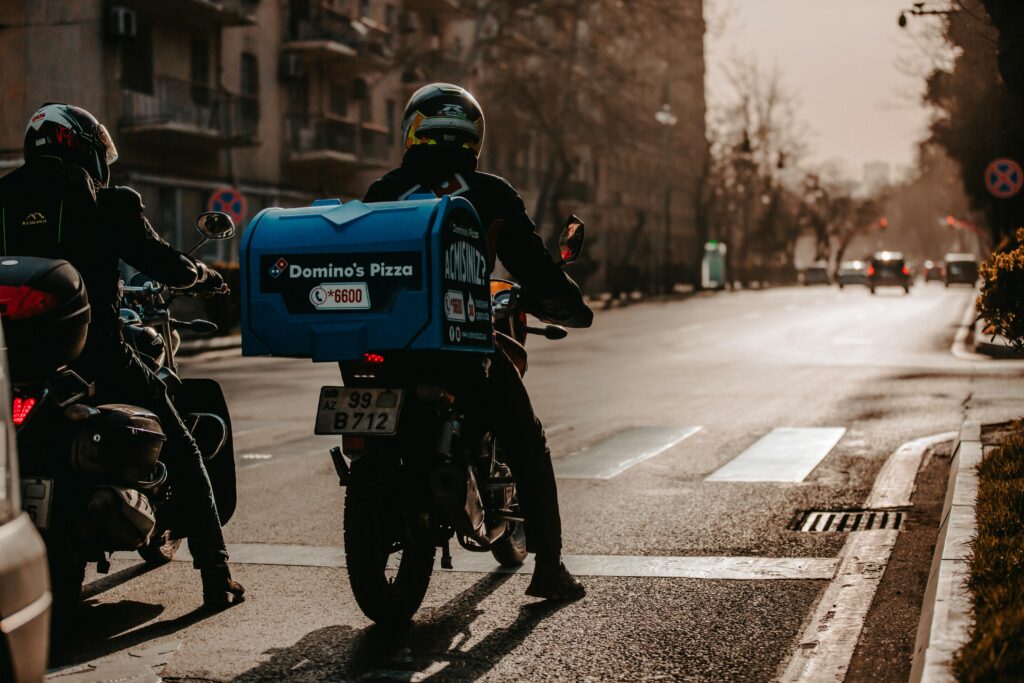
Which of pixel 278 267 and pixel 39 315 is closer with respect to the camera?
pixel 39 315

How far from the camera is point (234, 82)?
37844mm

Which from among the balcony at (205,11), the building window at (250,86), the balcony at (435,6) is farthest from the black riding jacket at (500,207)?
the balcony at (435,6)

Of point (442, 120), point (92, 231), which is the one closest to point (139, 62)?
point (92, 231)

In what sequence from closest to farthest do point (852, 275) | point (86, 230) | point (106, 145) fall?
point (86, 230) < point (106, 145) < point (852, 275)

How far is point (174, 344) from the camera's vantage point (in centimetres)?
624

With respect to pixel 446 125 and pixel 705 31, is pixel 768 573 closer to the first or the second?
pixel 446 125

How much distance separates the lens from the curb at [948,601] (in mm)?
3869

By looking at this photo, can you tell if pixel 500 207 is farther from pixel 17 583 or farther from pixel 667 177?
pixel 667 177

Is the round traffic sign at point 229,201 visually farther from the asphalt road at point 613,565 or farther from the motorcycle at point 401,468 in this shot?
the motorcycle at point 401,468

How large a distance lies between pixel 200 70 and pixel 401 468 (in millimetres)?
32586

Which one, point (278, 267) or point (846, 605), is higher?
point (278, 267)

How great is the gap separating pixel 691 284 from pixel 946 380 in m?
60.9

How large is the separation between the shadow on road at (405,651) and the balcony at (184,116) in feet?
94.5

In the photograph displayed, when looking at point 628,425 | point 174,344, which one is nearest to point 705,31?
point 628,425
